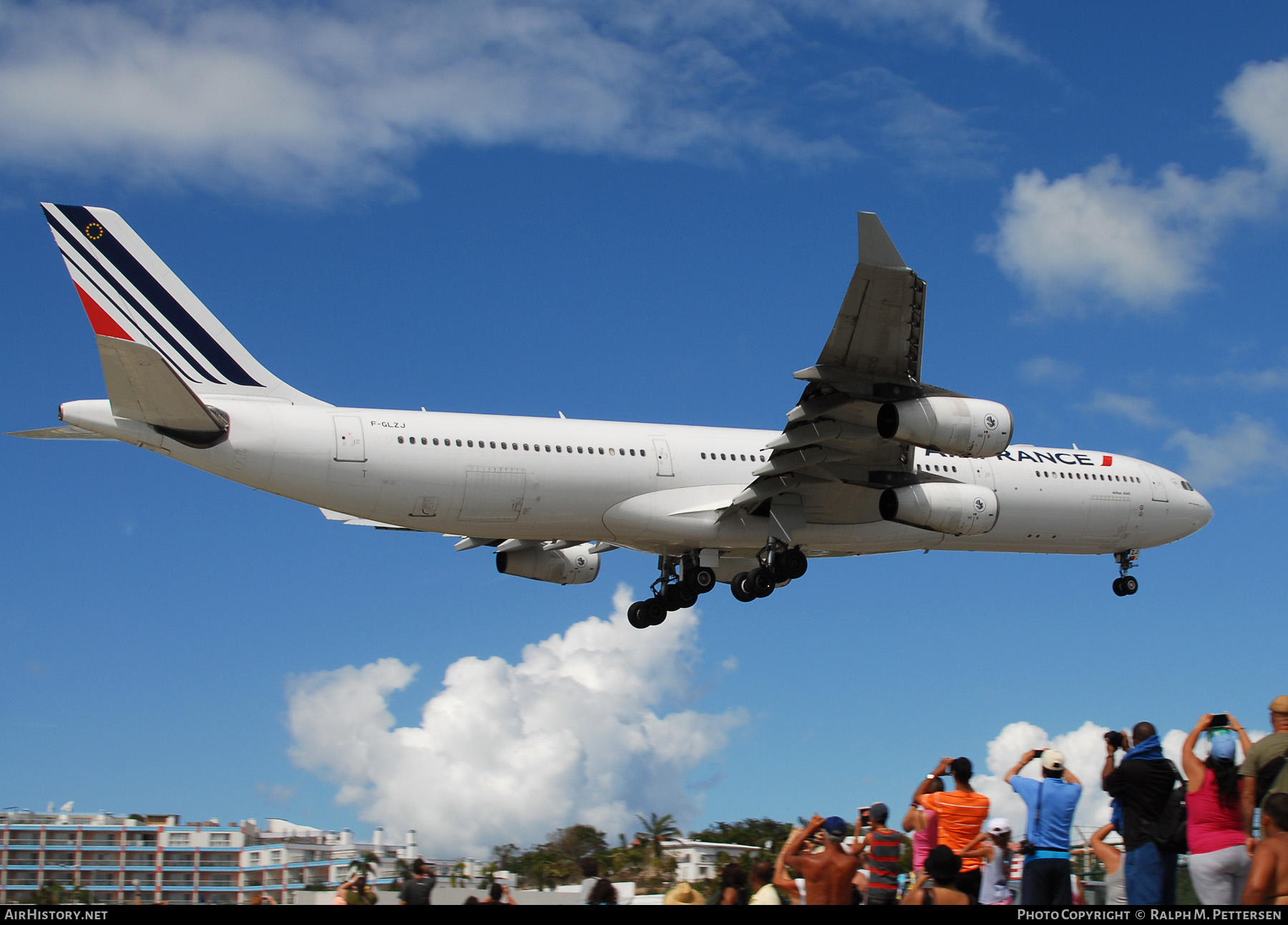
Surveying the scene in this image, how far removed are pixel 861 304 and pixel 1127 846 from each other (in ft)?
38.8

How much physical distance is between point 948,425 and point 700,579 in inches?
273

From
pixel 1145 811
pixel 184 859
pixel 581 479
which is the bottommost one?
pixel 184 859

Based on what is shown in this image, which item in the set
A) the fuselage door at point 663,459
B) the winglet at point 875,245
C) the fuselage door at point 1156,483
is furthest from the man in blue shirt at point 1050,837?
the fuselage door at point 1156,483

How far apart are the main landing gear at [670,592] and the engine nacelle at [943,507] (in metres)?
4.29

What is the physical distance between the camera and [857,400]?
21.0 metres

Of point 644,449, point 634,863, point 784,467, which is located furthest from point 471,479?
point 634,863

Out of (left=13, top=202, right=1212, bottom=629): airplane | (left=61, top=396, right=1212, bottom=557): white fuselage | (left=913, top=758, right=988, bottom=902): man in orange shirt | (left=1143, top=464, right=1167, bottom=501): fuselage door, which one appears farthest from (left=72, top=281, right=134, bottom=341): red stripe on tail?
(left=1143, top=464, right=1167, bottom=501): fuselage door

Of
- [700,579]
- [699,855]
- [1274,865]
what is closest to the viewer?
[1274,865]

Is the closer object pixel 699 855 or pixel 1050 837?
pixel 1050 837

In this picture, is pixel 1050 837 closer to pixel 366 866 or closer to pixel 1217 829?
pixel 1217 829

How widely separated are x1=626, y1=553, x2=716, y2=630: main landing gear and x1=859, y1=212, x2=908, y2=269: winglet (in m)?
8.66

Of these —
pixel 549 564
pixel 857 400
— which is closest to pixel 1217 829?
pixel 857 400
